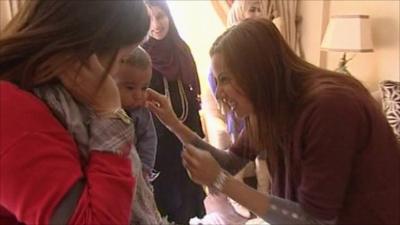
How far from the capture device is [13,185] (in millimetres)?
581

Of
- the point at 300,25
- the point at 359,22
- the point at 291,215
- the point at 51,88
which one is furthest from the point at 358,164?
the point at 300,25

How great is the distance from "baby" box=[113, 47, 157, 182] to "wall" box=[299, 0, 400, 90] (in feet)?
7.59

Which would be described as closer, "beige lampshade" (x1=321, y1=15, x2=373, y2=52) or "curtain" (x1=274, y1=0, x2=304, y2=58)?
"beige lampshade" (x1=321, y1=15, x2=373, y2=52)

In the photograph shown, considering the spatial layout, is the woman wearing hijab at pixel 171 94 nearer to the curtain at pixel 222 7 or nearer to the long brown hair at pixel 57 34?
the long brown hair at pixel 57 34

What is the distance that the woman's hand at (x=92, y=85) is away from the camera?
2.21 ft

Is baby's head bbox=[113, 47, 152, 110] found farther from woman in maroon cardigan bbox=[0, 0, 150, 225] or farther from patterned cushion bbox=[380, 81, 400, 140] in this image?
patterned cushion bbox=[380, 81, 400, 140]

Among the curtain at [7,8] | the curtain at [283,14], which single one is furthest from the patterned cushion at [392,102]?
the curtain at [7,8]

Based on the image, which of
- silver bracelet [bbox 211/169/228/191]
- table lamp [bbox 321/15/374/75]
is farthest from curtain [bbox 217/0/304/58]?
silver bracelet [bbox 211/169/228/191]

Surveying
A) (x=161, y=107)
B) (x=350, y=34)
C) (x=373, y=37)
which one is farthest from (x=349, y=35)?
(x=161, y=107)

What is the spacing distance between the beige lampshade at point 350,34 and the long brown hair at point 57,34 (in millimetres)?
2509

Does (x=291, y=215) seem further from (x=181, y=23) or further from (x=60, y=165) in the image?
(x=181, y=23)

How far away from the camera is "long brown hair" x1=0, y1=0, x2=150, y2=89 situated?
0.63 m

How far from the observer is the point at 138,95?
1.15 m

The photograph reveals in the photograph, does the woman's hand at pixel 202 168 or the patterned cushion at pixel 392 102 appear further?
the patterned cushion at pixel 392 102
